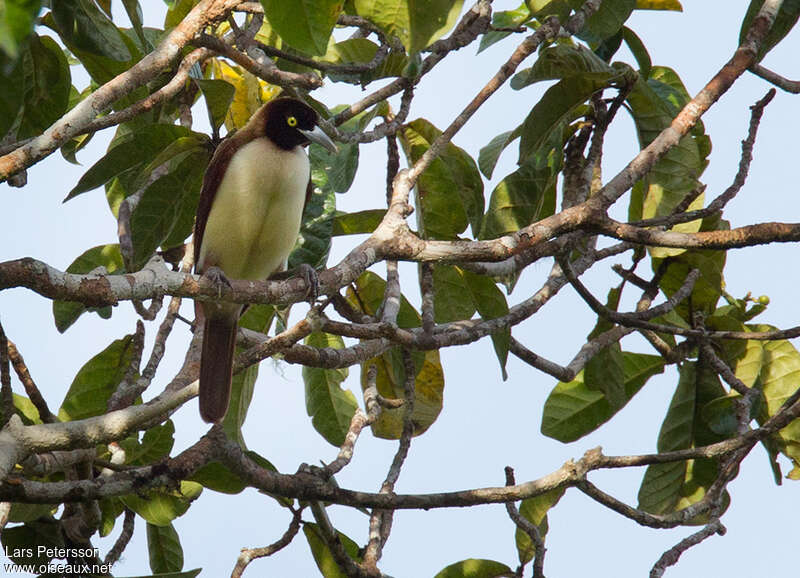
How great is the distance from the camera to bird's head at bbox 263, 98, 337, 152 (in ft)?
13.0

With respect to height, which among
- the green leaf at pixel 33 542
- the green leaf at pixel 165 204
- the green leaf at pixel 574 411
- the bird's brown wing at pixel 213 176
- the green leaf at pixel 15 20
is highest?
the bird's brown wing at pixel 213 176

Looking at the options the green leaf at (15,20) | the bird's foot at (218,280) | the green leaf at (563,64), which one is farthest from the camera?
the green leaf at (563,64)

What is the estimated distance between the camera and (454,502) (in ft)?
9.79

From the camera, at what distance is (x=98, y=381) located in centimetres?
375

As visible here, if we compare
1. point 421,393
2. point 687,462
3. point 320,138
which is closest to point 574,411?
point 687,462

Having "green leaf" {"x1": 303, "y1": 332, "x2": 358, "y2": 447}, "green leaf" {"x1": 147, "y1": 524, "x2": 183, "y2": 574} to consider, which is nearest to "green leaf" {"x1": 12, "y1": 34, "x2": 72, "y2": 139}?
"green leaf" {"x1": 303, "y1": 332, "x2": 358, "y2": 447}

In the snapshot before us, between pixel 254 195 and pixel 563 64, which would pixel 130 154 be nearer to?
pixel 254 195

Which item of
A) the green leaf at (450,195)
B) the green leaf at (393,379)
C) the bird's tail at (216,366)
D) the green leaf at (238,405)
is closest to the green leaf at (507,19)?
the green leaf at (450,195)

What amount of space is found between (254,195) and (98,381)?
1.01 meters

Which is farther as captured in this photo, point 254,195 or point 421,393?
point 421,393

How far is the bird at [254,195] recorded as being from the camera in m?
3.93

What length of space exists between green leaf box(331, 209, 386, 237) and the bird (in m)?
0.19

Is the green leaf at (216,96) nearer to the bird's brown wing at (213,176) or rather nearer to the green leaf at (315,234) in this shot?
the bird's brown wing at (213,176)

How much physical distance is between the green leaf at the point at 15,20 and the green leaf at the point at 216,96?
9.14 ft
